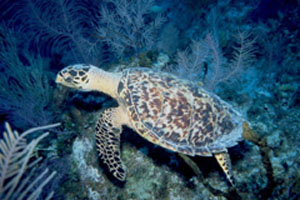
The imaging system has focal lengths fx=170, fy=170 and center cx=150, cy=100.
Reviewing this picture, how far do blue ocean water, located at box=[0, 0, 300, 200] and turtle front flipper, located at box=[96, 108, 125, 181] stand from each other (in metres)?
0.38

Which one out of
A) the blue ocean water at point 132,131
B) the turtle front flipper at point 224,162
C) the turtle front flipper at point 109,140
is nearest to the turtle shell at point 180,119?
the turtle front flipper at point 224,162

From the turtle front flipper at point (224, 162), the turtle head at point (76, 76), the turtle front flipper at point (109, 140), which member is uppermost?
the turtle head at point (76, 76)

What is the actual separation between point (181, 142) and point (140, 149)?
902 millimetres

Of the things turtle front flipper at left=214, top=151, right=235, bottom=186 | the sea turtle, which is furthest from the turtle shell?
turtle front flipper at left=214, top=151, right=235, bottom=186

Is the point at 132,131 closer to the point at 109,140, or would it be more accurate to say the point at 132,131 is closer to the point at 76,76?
the point at 109,140

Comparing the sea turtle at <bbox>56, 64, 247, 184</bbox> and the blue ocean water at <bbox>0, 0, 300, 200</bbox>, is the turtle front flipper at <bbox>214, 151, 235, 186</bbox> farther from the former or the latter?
the blue ocean water at <bbox>0, 0, 300, 200</bbox>

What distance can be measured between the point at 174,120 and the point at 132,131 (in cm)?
110

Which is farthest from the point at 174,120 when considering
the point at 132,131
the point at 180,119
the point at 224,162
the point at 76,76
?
the point at 76,76

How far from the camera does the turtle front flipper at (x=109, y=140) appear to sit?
266cm

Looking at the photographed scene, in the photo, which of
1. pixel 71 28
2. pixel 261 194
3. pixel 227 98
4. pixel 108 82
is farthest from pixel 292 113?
pixel 71 28

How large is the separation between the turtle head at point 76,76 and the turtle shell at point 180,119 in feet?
3.18

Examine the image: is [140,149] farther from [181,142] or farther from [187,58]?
[187,58]

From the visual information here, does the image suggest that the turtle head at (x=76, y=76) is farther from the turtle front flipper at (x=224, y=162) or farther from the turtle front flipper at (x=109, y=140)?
the turtle front flipper at (x=224, y=162)

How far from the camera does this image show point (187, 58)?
393 cm
